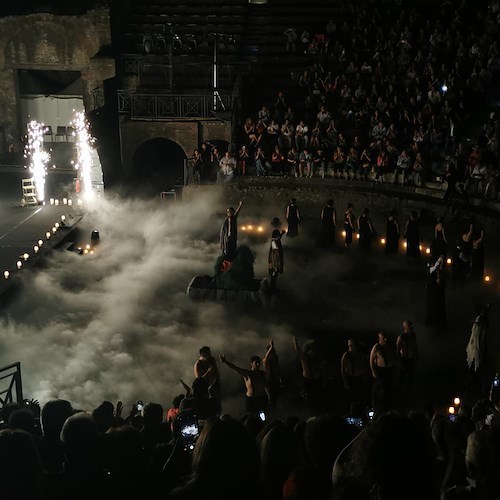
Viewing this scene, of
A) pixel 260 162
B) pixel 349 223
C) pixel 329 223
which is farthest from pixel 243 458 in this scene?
pixel 260 162

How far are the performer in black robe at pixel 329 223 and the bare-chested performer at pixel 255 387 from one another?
983 centimetres

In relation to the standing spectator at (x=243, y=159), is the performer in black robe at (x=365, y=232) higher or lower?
lower

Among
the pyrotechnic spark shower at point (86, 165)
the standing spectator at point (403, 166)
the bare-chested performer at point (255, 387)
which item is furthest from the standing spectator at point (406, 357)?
the pyrotechnic spark shower at point (86, 165)

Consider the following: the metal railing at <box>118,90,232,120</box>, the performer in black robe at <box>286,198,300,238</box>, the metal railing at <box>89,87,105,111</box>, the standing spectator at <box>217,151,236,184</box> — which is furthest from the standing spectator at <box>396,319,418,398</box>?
the metal railing at <box>89,87,105,111</box>

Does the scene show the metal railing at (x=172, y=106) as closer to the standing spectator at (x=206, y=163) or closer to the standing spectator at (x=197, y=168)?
the standing spectator at (x=206, y=163)

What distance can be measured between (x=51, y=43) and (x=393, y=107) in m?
17.2

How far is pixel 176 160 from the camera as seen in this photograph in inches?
1375

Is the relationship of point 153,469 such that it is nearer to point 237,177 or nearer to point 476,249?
point 476,249

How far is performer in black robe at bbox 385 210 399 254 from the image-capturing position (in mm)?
19531

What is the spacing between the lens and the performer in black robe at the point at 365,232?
19.7 meters

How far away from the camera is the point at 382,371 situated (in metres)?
11.9

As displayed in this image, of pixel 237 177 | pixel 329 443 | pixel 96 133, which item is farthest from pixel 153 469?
pixel 96 133

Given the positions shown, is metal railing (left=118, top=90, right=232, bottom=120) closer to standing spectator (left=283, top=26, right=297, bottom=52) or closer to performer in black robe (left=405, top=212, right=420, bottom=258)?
standing spectator (left=283, top=26, right=297, bottom=52)

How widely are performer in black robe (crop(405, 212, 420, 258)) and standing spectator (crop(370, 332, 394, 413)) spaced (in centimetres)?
747
